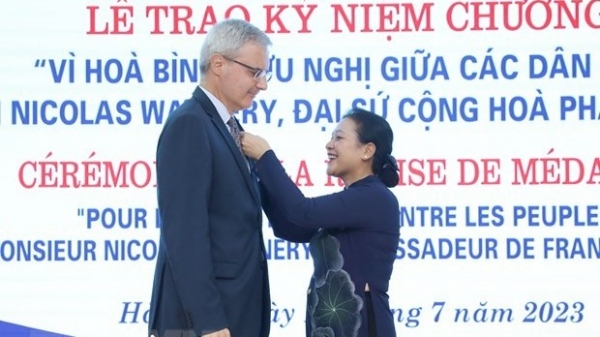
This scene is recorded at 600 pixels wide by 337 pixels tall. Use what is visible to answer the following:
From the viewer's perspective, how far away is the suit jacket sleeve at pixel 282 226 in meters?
2.56

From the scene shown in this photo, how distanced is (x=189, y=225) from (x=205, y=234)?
4 cm

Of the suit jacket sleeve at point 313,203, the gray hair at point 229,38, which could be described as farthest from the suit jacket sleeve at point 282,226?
the gray hair at point 229,38

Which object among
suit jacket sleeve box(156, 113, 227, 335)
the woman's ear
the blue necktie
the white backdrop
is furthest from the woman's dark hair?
the white backdrop

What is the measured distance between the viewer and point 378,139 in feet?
8.39

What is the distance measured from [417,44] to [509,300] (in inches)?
38.4

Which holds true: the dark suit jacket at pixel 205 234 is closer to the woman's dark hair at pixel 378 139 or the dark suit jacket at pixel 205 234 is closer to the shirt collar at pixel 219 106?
the shirt collar at pixel 219 106

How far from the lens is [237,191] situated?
86.4 inches

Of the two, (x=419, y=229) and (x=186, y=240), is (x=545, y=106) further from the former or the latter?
(x=186, y=240)

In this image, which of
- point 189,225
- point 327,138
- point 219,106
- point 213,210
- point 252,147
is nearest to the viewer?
point 189,225

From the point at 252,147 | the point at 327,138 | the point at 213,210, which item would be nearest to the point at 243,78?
the point at 252,147

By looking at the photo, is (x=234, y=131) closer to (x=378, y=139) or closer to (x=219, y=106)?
(x=219, y=106)

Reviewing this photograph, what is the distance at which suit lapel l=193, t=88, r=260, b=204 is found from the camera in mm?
2224

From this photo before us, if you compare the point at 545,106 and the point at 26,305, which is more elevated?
the point at 545,106

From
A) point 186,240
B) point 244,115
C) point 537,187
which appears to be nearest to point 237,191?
point 186,240
